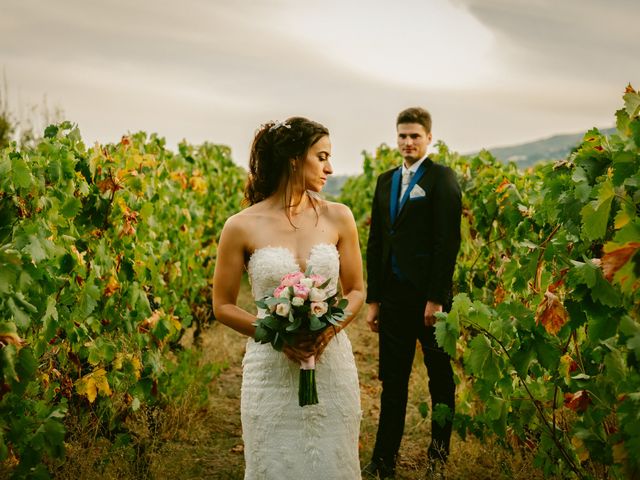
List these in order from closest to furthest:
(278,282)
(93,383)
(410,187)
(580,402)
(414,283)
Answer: (580,402), (278,282), (93,383), (414,283), (410,187)

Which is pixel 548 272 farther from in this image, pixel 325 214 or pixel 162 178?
pixel 162 178

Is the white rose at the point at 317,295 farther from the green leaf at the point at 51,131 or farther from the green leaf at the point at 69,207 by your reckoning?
the green leaf at the point at 51,131

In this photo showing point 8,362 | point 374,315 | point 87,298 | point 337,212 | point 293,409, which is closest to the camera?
point 8,362

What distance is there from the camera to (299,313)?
2.78 meters

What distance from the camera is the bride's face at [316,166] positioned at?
10.6ft

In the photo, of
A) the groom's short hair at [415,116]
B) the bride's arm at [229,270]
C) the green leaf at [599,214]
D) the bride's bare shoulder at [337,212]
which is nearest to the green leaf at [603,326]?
the green leaf at [599,214]

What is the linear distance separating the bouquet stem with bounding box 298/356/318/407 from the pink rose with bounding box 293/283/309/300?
326 mm

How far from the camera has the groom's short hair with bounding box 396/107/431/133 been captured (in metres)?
4.72

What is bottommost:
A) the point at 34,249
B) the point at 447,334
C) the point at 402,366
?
the point at 402,366

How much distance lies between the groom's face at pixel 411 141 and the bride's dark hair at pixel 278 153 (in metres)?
1.50

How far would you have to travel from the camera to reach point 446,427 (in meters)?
4.51

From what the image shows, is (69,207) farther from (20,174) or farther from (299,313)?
(299,313)

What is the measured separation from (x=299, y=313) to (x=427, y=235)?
197cm

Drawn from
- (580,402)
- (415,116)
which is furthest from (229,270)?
(415,116)
